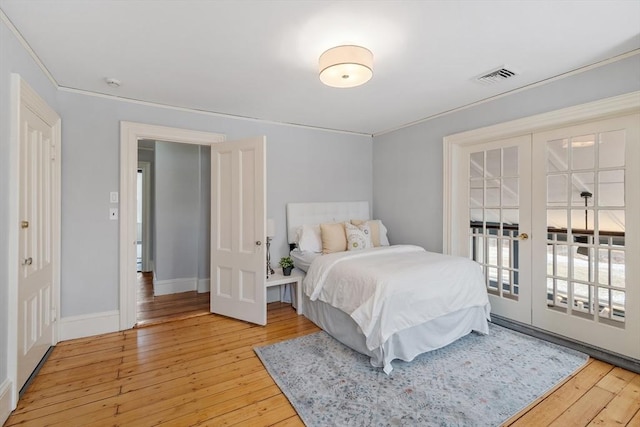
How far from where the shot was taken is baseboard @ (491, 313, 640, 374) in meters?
2.41

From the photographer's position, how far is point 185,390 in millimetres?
2145

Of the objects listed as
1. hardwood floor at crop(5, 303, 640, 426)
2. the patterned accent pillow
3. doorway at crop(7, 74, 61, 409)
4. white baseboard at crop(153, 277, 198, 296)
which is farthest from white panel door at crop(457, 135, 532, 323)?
doorway at crop(7, 74, 61, 409)

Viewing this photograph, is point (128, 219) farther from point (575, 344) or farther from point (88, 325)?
point (575, 344)

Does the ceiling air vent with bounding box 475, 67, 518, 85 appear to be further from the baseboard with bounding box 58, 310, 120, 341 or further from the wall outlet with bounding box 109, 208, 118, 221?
the baseboard with bounding box 58, 310, 120, 341

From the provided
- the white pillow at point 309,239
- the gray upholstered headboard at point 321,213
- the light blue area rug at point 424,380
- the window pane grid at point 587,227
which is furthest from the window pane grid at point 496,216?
the white pillow at point 309,239

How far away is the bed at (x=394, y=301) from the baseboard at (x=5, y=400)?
224 cm

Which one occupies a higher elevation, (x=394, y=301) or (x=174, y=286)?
(x=394, y=301)

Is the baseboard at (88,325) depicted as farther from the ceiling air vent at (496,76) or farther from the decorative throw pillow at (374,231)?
the ceiling air vent at (496,76)

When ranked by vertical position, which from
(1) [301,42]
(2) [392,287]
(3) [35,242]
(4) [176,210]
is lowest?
(2) [392,287]

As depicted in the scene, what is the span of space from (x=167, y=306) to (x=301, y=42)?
3.49 m

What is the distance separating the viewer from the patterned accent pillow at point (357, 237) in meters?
3.78

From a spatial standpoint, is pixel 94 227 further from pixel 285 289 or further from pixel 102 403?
pixel 285 289

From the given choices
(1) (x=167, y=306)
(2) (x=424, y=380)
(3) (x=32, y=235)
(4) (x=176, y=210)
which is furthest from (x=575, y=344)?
(4) (x=176, y=210)

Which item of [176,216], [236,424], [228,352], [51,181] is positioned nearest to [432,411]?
[236,424]
